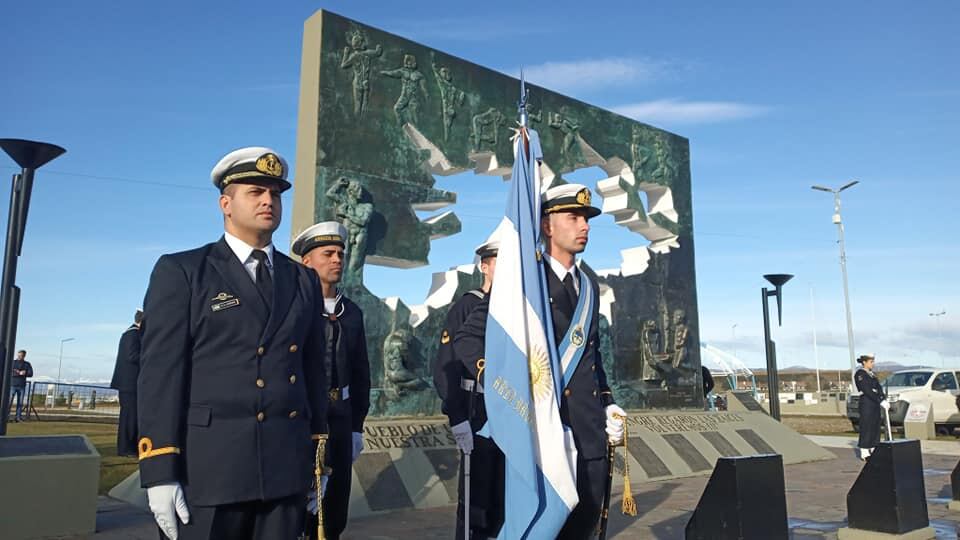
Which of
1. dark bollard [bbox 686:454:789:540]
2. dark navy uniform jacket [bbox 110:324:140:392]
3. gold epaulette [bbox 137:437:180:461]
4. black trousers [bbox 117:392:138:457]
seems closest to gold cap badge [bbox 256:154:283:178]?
gold epaulette [bbox 137:437:180:461]

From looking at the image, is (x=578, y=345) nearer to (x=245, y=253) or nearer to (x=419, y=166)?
(x=245, y=253)

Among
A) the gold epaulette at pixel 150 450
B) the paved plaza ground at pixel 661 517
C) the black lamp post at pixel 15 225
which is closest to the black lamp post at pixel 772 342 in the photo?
the paved plaza ground at pixel 661 517

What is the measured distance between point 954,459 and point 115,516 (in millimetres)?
10661

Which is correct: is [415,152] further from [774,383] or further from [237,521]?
[774,383]

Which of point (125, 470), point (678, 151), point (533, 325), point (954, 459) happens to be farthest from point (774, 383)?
point (533, 325)

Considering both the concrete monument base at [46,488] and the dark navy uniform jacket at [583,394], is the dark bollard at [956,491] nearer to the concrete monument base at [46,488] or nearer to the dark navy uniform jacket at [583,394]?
the dark navy uniform jacket at [583,394]

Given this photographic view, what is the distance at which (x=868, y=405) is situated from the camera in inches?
413

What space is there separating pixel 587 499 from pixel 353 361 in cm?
165

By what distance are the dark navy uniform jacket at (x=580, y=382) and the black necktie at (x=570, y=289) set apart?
19 millimetres

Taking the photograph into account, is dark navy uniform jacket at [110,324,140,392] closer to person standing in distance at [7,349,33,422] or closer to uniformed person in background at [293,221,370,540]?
uniformed person in background at [293,221,370,540]

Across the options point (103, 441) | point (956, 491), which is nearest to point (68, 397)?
point (103, 441)

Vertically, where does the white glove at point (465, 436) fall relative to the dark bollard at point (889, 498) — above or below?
above

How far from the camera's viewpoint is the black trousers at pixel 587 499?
113 inches

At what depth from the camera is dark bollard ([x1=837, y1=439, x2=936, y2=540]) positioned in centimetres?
496
